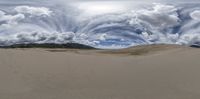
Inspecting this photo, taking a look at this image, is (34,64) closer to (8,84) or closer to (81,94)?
(8,84)

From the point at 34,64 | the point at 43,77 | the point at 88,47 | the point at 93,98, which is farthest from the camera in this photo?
the point at 88,47

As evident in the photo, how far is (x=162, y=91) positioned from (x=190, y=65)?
2.45 ft

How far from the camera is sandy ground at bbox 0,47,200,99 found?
3447 mm

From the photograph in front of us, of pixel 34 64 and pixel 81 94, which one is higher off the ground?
pixel 34 64

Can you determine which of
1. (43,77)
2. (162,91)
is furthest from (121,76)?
(43,77)

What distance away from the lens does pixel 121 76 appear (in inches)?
153

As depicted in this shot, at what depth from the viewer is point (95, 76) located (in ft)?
12.6

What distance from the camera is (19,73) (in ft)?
12.1

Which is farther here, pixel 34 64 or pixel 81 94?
pixel 34 64

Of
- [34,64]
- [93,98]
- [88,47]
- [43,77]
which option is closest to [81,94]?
[93,98]

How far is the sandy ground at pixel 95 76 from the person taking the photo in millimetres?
3447

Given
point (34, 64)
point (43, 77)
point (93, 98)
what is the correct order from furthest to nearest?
point (34, 64)
point (43, 77)
point (93, 98)

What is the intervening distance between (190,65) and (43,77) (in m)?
1.63

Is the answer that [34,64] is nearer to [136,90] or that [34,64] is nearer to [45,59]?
[45,59]
